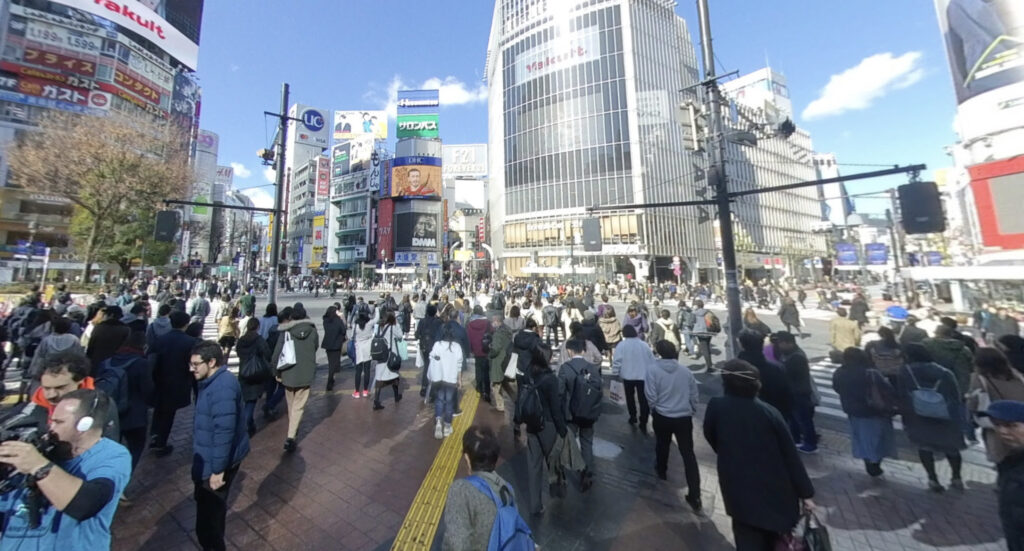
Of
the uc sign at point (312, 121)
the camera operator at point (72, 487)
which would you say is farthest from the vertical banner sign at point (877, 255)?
the camera operator at point (72, 487)

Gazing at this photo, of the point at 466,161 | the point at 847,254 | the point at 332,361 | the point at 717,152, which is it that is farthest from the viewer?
the point at 466,161

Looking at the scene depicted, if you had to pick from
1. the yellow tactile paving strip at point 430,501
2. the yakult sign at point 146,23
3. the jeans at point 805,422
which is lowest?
the yellow tactile paving strip at point 430,501

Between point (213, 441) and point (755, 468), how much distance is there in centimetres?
416

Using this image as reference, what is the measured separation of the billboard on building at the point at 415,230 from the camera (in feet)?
192

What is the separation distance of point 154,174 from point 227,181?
7877 cm

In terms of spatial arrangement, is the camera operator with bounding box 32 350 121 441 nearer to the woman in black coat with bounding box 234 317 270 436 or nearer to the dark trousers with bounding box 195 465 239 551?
the dark trousers with bounding box 195 465 239 551

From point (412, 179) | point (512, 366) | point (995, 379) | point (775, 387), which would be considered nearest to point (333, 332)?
point (512, 366)

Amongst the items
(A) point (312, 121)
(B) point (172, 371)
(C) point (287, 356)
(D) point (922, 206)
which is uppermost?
(A) point (312, 121)

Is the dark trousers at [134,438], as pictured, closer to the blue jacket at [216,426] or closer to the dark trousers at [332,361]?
the blue jacket at [216,426]

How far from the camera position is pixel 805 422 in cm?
525

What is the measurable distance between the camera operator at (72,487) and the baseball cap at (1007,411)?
4956 mm

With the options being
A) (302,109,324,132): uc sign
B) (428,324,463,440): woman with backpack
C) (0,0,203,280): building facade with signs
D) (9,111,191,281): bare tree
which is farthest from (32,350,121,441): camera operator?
(0,0,203,280): building facade with signs

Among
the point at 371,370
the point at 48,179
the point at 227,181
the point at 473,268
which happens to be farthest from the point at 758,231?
the point at 227,181

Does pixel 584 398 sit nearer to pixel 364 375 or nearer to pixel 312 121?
pixel 364 375
